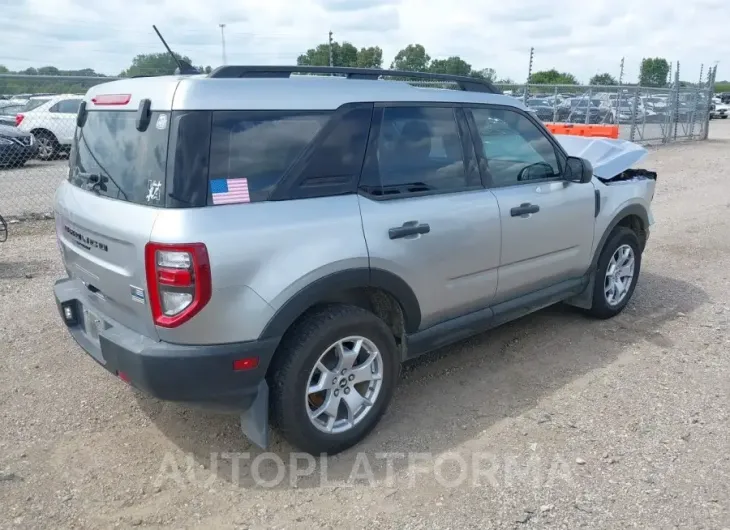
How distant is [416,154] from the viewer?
3.53m

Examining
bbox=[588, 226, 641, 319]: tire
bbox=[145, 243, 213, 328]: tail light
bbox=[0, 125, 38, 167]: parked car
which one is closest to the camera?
bbox=[145, 243, 213, 328]: tail light

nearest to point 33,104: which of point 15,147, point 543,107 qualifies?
point 15,147

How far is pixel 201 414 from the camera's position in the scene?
143 inches

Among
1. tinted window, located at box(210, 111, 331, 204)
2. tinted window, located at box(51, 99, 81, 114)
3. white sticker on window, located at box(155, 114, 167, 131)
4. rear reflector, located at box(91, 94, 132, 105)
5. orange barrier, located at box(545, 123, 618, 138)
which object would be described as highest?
tinted window, located at box(51, 99, 81, 114)

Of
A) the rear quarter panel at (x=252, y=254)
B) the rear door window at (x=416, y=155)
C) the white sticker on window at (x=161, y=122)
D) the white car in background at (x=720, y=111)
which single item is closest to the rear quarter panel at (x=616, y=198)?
the rear door window at (x=416, y=155)

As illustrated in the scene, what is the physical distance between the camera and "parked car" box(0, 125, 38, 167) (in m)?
12.1

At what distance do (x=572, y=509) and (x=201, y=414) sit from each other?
211 centimetres

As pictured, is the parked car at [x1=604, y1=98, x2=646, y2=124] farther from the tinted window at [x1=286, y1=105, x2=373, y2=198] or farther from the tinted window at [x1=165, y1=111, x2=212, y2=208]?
the tinted window at [x1=165, y1=111, x2=212, y2=208]

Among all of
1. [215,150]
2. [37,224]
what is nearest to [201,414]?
[215,150]

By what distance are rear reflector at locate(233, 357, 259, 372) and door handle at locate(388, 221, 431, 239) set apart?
3.17 ft

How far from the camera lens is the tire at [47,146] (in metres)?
14.5

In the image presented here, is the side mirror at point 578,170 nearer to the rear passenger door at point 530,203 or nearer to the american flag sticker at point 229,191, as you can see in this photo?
the rear passenger door at point 530,203

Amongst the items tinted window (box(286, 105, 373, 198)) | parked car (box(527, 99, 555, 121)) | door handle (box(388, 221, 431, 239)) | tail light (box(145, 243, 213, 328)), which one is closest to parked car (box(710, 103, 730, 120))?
parked car (box(527, 99, 555, 121))

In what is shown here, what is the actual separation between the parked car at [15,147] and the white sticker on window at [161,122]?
1105 centimetres
